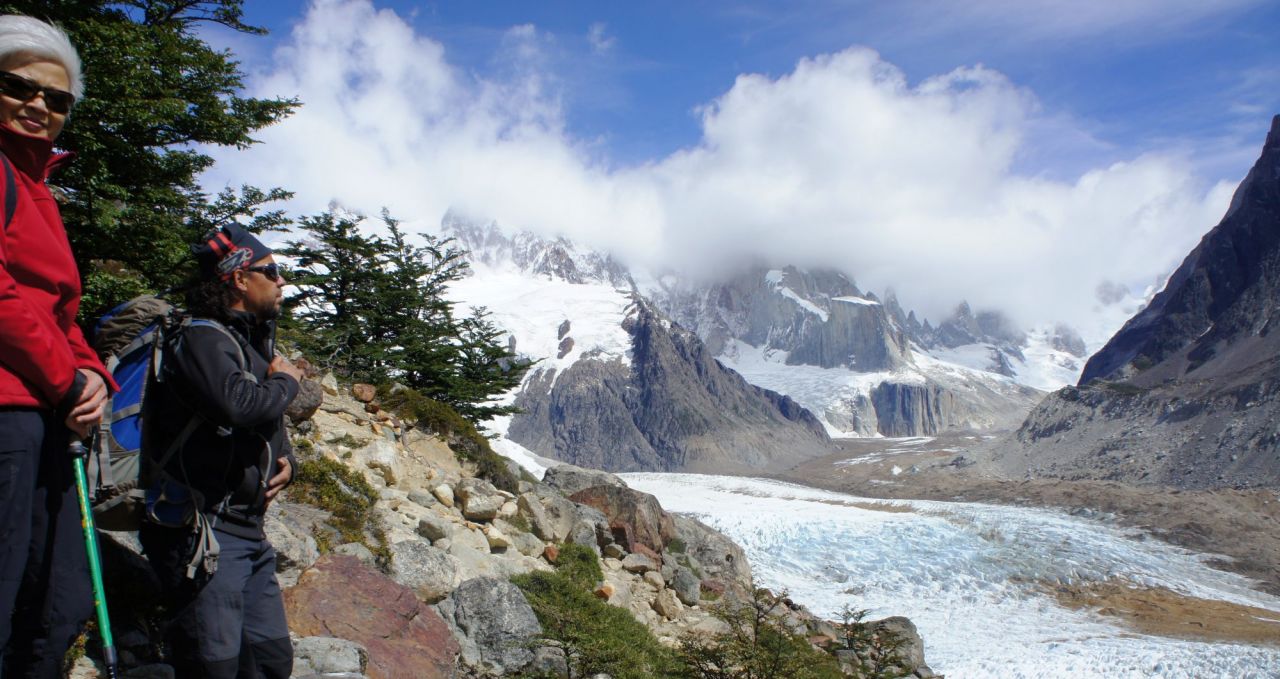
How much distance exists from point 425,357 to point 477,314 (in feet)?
23.9

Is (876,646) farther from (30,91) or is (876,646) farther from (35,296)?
(30,91)

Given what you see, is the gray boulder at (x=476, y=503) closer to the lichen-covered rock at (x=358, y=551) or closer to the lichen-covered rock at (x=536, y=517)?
the lichen-covered rock at (x=536, y=517)

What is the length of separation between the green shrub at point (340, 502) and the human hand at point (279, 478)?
3.02 metres

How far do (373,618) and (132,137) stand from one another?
592 centimetres

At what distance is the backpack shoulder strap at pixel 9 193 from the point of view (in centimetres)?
196

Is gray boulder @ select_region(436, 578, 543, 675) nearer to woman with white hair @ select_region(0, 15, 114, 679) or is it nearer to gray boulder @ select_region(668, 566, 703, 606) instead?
woman with white hair @ select_region(0, 15, 114, 679)

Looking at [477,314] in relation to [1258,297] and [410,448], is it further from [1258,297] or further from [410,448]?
[1258,297]

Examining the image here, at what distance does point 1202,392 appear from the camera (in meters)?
77.3

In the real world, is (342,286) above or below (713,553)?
above

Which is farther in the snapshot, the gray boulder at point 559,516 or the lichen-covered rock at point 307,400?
the gray boulder at point 559,516

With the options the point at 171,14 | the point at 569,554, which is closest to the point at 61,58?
the point at 569,554

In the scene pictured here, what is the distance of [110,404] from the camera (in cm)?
258

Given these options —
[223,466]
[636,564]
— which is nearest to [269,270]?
[223,466]

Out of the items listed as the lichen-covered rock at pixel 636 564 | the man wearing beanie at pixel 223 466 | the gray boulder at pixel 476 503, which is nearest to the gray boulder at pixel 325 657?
the man wearing beanie at pixel 223 466
